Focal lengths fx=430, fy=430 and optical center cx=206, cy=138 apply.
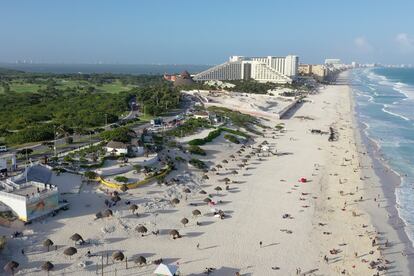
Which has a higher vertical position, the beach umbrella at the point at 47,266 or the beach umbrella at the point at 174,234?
the beach umbrella at the point at 47,266

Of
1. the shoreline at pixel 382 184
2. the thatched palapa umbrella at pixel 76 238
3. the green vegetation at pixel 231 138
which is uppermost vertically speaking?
the green vegetation at pixel 231 138

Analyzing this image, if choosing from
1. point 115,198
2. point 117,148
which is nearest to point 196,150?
point 117,148

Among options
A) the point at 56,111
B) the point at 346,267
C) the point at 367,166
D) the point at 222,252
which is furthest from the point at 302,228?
the point at 56,111

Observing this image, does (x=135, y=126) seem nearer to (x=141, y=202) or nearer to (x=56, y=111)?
(x=56, y=111)

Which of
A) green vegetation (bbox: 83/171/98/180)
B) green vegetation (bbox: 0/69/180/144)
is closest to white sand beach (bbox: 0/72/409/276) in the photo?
green vegetation (bbox: 83/171/98/180)

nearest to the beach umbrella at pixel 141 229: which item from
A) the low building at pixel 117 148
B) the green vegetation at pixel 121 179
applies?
the green vegetation at pixel 121 179

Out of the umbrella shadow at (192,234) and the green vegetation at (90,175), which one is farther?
the green vegetation at (90,175)

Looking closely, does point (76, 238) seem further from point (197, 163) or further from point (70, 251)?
point (197, 163)

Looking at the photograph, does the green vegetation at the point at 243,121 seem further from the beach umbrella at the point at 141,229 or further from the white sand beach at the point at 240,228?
the beach umbrella at the point at 141,229
